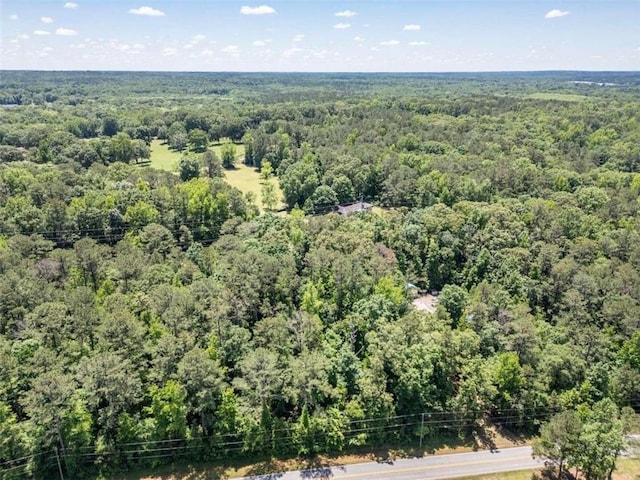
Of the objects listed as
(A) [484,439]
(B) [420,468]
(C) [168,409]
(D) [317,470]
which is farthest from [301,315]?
(A) [484,439]

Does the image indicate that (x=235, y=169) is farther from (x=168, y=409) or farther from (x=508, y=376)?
(x=508, y=376)

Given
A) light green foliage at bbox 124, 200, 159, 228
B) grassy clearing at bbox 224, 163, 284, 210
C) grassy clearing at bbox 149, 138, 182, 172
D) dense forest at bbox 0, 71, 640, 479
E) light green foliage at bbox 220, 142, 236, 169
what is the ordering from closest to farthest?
dense forest at bbox 0, 71, 640, 479 < light green foliage at bbox 124, 200, 159, 228 < grassy clearing at bbox 224, 163, 284, 210 < grassy clearing at bbox 149, 138, 182, 172 < light green foliage at bbox 220, 142, 236, 169

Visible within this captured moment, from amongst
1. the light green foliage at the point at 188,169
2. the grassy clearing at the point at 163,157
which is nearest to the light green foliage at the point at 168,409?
the light green foliage at the point at 188,169

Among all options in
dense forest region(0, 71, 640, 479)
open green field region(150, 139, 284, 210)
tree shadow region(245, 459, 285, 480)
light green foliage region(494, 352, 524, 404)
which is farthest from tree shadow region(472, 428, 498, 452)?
open green field region(150, 139, 284, 210)

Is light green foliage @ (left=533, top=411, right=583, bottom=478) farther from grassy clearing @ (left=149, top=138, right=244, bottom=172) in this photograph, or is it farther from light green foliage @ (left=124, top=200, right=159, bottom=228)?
grassy clearing @ (left=149, top=138, right=244, bottom=172)

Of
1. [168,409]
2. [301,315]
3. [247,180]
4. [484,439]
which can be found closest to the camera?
[168,409]

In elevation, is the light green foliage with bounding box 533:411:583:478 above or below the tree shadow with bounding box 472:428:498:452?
above

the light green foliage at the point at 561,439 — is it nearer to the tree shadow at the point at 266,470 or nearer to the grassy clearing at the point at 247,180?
the tree shadow at the point at 266,470

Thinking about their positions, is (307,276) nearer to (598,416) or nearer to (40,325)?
(40,325)
